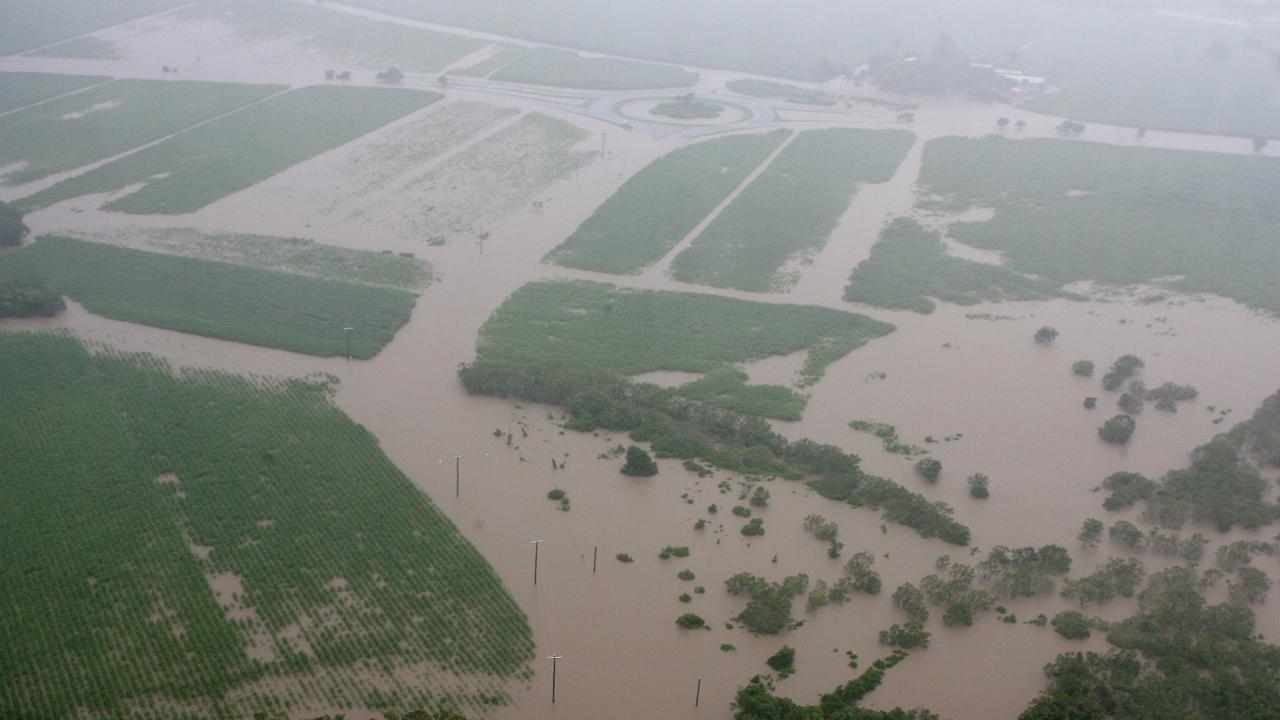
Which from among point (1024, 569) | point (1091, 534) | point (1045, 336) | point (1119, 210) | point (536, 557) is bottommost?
point (536, 557)

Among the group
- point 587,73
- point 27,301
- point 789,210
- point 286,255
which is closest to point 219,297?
point 286,255

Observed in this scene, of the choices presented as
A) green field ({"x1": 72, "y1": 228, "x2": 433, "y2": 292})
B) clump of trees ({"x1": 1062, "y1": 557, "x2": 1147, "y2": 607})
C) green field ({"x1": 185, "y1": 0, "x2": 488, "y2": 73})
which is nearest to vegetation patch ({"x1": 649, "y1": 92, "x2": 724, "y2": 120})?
green field ({"x1": 185, "y1": 0, "x2": 488, "y2": 73})

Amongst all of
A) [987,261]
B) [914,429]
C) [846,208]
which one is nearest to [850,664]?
[914,429]

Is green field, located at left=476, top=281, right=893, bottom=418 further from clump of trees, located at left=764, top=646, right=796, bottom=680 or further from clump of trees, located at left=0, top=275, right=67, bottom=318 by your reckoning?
clump of trees, located at left=0, top=275, right=67, bottom=318

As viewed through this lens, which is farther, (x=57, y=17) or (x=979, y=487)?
(x=57, y=17)

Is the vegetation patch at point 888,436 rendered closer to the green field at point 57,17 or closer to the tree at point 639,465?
the tree at point 639,465

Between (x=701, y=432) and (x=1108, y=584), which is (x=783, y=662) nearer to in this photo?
(x=1108, y=584)

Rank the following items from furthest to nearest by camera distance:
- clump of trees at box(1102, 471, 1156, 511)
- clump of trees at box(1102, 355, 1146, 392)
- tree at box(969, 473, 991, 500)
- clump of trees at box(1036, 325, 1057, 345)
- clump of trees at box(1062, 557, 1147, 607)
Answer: clump of trees at box(1036, 325, 1057, 345) → clump of trees at box(1102, 355, 1146, 392) → tree at box(969, 473, 991, 500) → clump of trees at box(1102, 471, 1156, 511) → clump of trees at box(1062, 557, 1147, 607)
